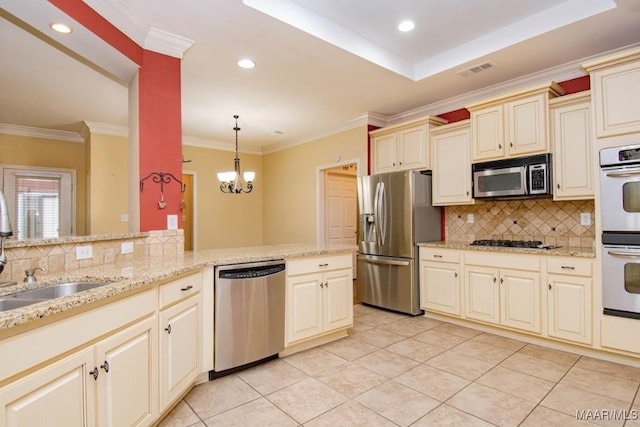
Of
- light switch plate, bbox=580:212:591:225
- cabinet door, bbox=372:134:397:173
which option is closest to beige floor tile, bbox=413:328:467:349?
light switch plate, bbox=580:212:591:225

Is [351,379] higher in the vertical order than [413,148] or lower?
lower

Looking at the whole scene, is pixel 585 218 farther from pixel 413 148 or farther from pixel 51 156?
pixel 51 156

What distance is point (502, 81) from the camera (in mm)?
3684

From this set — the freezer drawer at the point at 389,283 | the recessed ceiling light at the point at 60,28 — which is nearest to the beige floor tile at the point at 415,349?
the freezer drawer at the point at 389,283

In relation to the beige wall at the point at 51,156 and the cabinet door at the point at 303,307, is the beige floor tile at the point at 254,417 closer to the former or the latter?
the cabinet door at the point at 303,307

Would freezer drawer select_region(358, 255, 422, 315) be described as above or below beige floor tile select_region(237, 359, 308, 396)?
above

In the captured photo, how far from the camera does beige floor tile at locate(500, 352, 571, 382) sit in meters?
2.49

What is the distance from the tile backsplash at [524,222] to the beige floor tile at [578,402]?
1.52 m

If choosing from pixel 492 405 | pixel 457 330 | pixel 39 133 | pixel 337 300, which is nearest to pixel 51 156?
pixel 39 133

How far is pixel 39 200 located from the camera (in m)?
5.28

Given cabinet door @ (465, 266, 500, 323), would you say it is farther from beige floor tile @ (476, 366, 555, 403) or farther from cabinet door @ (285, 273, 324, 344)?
cabinet door @ (285, 273, 324, 344)

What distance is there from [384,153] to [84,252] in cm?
357

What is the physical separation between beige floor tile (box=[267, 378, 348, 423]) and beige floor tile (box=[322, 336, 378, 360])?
0.55 meters

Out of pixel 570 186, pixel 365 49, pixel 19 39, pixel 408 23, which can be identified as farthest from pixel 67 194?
pixel 570 186
